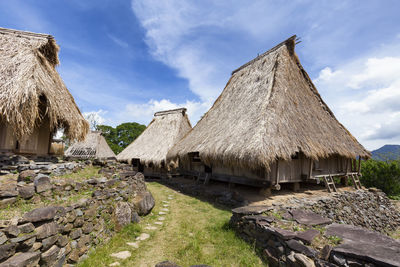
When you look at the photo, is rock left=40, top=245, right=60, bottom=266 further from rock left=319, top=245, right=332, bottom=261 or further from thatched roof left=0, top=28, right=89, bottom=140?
rock left=319, top=245, right=332, bottom=261

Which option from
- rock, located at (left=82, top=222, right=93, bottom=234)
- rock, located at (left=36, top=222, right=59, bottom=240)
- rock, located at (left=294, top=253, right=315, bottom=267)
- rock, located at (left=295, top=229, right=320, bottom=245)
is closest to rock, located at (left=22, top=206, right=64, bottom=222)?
rock, located at (left=36, top=222, right=59, bottom=240)

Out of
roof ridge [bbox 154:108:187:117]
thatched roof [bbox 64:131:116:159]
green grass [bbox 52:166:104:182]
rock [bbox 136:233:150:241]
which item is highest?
roof ridge [bbox 154:108:187:117]

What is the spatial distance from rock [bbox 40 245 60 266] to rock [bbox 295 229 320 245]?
4.30m

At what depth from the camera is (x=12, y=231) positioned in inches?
105

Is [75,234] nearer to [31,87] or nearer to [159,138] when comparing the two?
[31,87]

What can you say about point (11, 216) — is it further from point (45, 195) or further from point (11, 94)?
point (11, 94)

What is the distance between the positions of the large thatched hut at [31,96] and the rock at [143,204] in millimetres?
3224

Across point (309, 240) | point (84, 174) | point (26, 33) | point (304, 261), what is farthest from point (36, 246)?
point (26, 33)

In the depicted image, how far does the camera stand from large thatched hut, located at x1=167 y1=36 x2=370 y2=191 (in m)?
7.74

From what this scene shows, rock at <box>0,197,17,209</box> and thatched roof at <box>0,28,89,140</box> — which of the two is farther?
thatched roof at <box>0,28,89,140</box>

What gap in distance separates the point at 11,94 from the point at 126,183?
150 inches

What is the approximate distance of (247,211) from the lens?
5129mm

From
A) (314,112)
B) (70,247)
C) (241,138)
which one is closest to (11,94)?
(70,247)

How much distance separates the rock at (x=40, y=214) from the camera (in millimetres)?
2978
